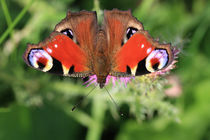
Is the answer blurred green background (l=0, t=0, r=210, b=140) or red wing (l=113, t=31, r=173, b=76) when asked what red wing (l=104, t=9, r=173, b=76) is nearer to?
red wing (l=113, t=31, r=173, b=76)

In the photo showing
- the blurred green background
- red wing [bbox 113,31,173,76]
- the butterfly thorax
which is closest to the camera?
red wing [bbox 113,31,173,76]

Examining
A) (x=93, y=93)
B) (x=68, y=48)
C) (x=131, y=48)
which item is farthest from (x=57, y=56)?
(x=93, y=93)

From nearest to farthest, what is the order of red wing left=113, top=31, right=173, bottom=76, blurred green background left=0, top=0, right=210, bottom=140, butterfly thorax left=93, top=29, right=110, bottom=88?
red wing left=113, top=31, right=173, bottom=76, butterfly thorax left=93, top=29, right=110, bottom=88, blurred green background left=0, top=0, right=210, bottom=140

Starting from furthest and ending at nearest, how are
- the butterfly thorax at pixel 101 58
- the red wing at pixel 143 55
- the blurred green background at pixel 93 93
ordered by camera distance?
the blurred green background at pixel 93 93, the butterfly thorax at pixel 101 58, the red wing at pixel 143 55

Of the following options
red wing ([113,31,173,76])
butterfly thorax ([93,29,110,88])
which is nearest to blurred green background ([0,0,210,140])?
butterfly thorax ([93,29,110,88])

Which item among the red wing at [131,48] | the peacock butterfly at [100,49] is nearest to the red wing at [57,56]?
the peacock butterfly at [100,49]

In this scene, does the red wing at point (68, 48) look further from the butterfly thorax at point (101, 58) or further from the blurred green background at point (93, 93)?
the blurred green background at point (93, 93)

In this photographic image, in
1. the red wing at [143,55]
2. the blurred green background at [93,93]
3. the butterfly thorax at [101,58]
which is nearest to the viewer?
the red wing at [143,55]
